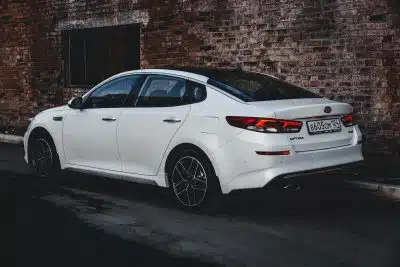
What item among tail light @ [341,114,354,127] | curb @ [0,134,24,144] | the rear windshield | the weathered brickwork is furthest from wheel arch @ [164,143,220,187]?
curb @ [0,134,24,144]

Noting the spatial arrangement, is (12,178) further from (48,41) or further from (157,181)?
(48,41)

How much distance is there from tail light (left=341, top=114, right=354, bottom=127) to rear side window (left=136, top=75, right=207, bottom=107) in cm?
144

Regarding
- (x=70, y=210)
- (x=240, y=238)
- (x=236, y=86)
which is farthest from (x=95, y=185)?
(x=240, y=238)

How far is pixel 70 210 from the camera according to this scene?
6.43m

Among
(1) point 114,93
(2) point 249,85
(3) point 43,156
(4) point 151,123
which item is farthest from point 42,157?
(2) point 249,85

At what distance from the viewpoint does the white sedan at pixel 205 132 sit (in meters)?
5.75

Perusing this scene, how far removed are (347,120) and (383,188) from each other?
1.10 meters

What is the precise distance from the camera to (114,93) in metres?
7.30

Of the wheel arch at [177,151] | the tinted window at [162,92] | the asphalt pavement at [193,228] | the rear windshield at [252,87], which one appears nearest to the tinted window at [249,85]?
the rear windshield at [252,87]

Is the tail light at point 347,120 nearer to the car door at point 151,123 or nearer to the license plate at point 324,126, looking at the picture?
the license plate at point 324,126

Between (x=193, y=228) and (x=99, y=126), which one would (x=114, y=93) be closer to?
(x=99, y=126)

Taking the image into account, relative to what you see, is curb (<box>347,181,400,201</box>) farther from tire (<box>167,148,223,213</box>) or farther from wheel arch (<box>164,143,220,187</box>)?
wheel arch (<box>164,143,220,187</box>)

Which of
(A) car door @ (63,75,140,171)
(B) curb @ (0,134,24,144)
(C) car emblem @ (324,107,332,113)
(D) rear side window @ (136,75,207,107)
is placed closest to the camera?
(C) car emblem @ (324,107,332,113)

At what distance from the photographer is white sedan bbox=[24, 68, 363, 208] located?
5746 mm
